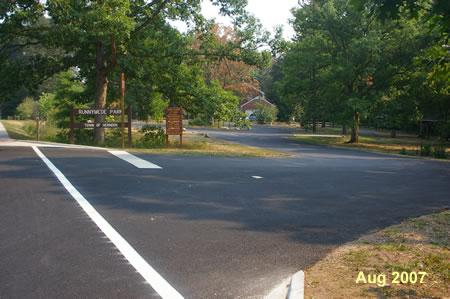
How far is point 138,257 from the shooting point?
194 inches

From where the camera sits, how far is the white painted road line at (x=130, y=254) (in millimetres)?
4078

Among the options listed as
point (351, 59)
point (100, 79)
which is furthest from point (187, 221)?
point (351, 59)

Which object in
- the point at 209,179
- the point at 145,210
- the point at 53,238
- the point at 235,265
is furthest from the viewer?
the point at 209,179

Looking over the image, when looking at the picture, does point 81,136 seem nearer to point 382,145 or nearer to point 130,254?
point 130,254

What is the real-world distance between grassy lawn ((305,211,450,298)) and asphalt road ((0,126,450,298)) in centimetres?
30

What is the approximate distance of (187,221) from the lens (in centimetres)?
651

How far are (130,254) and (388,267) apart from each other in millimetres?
2967

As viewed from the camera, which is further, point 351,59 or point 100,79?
point 351,59

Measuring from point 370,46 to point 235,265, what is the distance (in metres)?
29.1

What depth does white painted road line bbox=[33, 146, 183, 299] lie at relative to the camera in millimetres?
4078

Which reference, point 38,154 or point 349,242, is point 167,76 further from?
point 349,242

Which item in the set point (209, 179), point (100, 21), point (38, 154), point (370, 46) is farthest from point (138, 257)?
point (370, 46)

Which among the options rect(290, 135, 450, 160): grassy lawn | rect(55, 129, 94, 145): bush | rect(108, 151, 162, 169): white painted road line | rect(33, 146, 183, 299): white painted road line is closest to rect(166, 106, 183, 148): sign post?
rect(55, 129, 94, 145): bush

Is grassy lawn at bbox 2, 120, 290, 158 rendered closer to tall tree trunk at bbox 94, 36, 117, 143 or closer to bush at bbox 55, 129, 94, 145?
bush at bbox 55, 129, 94, 145
